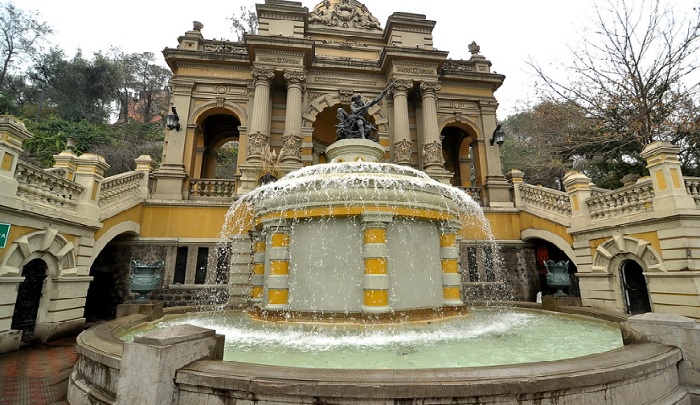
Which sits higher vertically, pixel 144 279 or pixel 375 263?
pixel 375 263

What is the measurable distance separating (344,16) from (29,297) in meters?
21.3

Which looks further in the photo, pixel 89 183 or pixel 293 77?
pixel 293 77

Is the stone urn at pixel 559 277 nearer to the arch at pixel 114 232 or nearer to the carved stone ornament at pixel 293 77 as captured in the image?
the carved stone ornament at pixel 293 77

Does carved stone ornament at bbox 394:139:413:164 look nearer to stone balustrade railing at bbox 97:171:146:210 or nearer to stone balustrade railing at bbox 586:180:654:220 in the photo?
stone balustrade railing at bbox 586:180:654:220

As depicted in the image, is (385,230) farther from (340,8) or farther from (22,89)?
(22,89)

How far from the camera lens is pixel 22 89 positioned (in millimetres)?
37750

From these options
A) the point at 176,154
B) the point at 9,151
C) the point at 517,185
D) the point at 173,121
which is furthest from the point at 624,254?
the point at 173,121

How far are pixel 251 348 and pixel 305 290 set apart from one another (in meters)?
1.89

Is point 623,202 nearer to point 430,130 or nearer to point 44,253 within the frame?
point 430,130

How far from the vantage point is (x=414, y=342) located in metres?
5.41

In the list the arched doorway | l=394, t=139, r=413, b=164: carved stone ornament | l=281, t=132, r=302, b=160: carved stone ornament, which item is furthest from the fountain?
the arched doorway

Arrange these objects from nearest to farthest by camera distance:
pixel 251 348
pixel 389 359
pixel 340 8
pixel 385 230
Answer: pixel 389 359 < pixel 251 348 < pixel 385 230 < pixel 340 8

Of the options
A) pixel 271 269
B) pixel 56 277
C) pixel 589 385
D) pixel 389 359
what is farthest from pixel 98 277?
pixel 589 385

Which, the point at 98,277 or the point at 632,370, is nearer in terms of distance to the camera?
the point at 632,370
